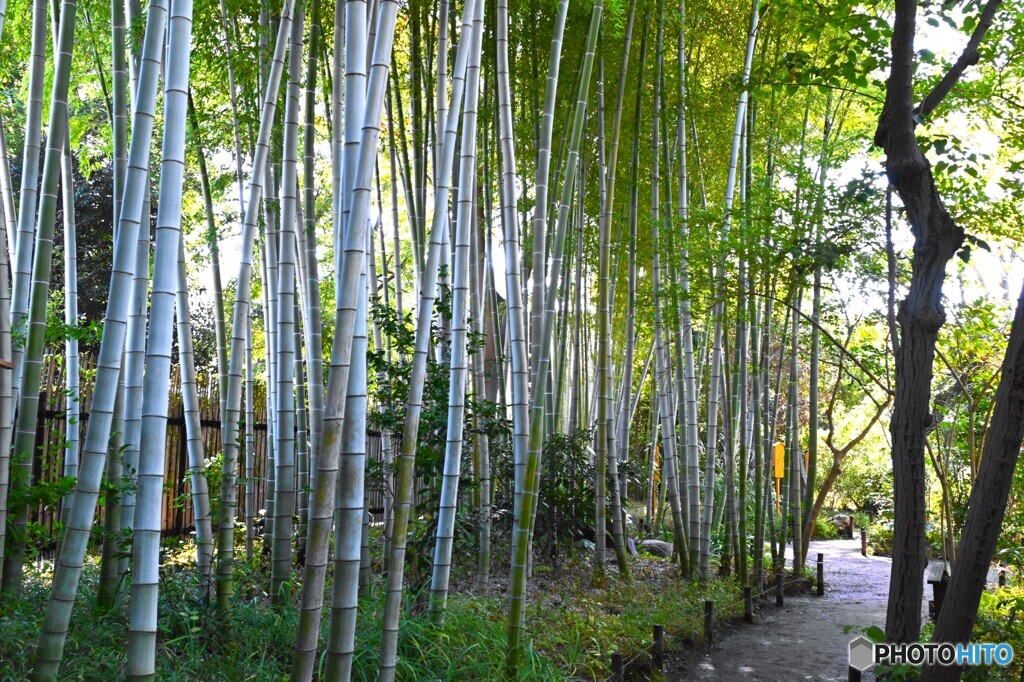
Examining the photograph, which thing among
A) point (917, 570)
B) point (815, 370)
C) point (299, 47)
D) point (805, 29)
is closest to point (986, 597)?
point (815, 370)

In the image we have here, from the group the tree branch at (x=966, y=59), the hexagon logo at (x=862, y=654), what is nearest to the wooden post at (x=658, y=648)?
the hexagon logo at (x=862, y=654)

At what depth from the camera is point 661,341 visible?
633 centimetres

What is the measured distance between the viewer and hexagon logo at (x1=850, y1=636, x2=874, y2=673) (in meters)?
3.68

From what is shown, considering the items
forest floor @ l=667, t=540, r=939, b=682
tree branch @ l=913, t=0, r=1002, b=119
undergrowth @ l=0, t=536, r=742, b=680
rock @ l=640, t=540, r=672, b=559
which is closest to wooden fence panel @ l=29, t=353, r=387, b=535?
undergrowth @ l=0, t=536, r=742, b=680

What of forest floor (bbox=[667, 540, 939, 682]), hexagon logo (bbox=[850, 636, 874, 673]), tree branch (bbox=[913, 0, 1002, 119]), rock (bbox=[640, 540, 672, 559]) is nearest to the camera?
tree branch (bbox=[913, 0, 1002, 119])

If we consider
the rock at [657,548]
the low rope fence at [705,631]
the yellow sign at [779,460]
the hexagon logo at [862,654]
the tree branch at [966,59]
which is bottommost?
the low rope fence at [705,631]

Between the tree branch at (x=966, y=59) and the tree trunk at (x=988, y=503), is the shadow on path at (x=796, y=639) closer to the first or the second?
the tree trunk at (x=988, y=503)

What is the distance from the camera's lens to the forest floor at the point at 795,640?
461 centimetres

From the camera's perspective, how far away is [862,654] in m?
3.76

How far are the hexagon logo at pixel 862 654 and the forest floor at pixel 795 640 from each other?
0.09m

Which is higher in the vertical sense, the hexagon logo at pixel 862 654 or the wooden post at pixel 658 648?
the hexagon logo at pixel 862 654

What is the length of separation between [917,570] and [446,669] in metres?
1.76

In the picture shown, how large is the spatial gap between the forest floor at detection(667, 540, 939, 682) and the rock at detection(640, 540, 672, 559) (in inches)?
42.9

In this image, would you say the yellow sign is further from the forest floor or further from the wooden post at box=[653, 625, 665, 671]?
the wooden post at box=[653, 625, 665, 671]
